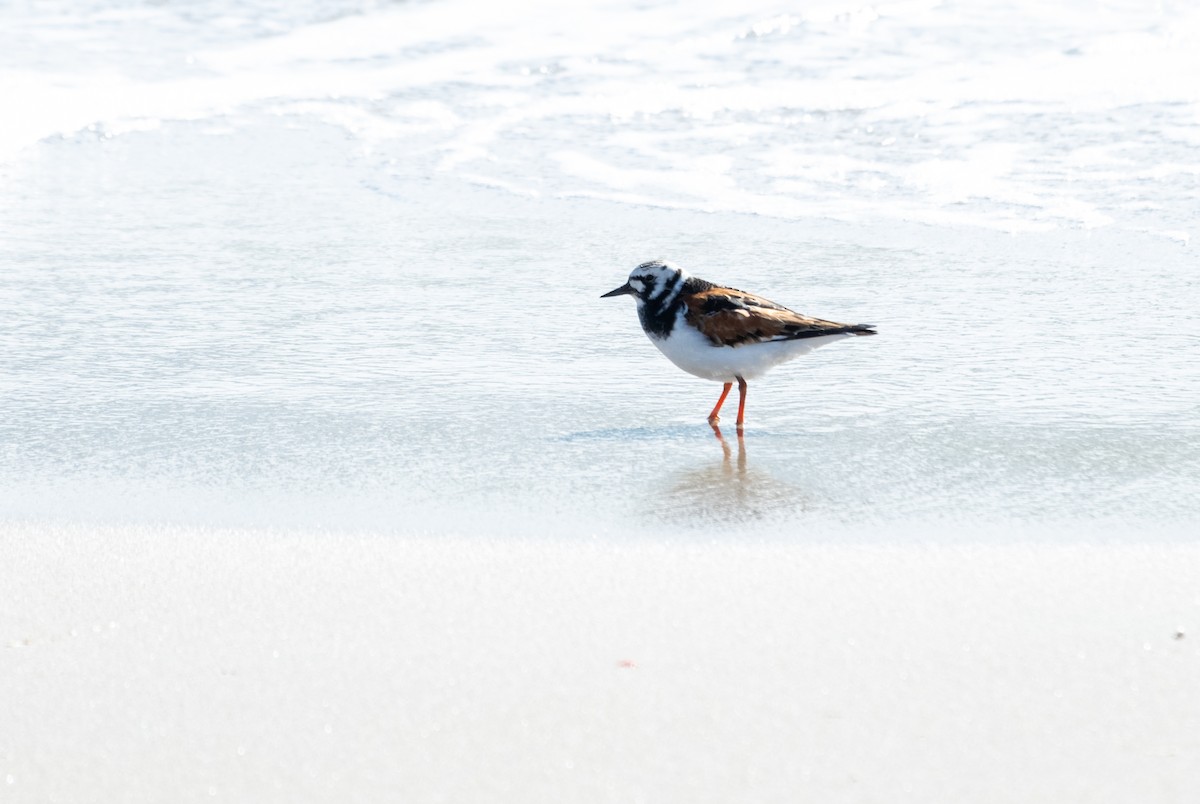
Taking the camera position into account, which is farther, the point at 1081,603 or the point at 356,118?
the point at 356,118

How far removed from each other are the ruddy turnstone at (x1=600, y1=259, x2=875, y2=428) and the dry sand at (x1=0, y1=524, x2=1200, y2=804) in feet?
5.55

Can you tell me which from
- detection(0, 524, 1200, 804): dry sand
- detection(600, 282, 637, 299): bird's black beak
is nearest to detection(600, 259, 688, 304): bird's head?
detection(600, 282, 637, 299): bird's black beak

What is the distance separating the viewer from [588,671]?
306 centimetres

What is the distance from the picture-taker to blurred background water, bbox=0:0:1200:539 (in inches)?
176

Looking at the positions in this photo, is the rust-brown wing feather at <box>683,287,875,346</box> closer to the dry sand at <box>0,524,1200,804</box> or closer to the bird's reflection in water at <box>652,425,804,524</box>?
the bird's reflection in water at <box>652,425,804,524</box>

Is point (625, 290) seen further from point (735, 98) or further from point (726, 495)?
point (735, 98)

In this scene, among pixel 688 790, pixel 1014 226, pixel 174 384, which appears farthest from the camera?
pixel 1014 226

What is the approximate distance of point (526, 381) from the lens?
5617 mm

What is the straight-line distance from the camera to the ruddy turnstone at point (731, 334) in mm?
5449

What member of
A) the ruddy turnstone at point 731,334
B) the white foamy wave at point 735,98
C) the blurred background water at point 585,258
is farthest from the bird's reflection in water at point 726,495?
the white foamy wave at point 735,98

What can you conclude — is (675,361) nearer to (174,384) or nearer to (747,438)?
(747,438)

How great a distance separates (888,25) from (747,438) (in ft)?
28.7

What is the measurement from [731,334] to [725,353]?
0.23ft

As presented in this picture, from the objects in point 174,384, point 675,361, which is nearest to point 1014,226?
point 675,361
